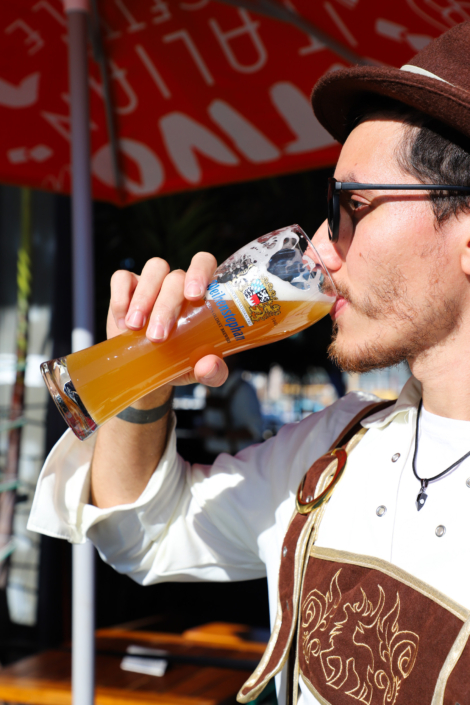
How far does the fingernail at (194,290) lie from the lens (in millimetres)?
1059

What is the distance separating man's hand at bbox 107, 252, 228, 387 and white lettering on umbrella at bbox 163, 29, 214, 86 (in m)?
1.19

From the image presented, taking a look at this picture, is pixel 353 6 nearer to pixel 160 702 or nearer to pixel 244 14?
pixel 244 14

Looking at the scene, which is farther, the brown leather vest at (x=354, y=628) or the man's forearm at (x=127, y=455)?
the man's forearm at (x=127, y=455)

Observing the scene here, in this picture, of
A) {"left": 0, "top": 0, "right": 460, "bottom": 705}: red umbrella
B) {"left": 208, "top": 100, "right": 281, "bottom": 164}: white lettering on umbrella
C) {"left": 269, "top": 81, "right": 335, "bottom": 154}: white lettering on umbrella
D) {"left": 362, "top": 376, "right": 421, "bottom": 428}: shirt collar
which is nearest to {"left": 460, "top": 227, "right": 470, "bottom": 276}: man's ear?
{"left": 362, "top": 376, "right": 421, "bottom": 428}: shirt collar

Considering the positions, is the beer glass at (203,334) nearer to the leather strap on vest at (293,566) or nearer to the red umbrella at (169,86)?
the leather strap on vest at (293,566)

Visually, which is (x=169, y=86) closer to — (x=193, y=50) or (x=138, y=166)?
(x=193, y=50)

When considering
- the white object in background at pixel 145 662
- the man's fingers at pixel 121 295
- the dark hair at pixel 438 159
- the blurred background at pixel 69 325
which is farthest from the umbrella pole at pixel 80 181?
the white object in background at pixel 145 662

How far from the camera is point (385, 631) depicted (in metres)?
0.95

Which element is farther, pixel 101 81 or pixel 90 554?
pixel 101 81

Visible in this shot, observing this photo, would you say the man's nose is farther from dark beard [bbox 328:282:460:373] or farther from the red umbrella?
the red umbrella

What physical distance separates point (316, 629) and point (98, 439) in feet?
1.98

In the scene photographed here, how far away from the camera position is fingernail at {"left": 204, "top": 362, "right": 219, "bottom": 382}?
1.07 m

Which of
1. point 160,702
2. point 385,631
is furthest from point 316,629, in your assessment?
point 160,702

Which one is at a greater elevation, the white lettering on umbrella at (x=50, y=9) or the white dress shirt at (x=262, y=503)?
the white lettering on umbrella at (x=50, y=9)
